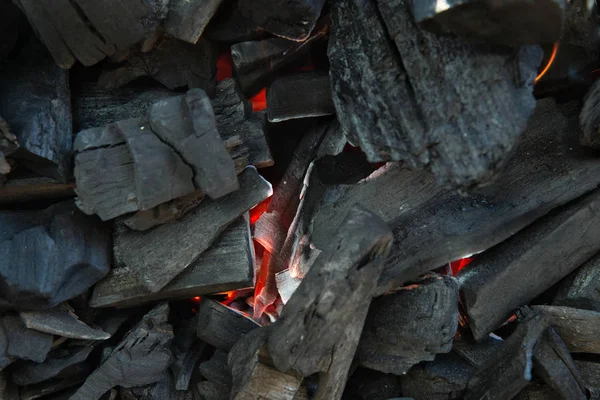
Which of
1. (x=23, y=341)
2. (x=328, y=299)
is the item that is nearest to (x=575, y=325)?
(x=328, y=299)

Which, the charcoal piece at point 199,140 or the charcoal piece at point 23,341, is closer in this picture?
the charcoal piece at point 199,140

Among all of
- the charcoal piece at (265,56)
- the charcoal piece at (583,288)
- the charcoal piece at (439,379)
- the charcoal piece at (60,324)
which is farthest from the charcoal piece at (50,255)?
the charcoal piece at (583,288)

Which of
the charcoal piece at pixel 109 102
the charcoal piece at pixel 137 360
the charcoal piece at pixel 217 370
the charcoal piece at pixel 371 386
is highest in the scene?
the charcoal piece at pixel 109 102

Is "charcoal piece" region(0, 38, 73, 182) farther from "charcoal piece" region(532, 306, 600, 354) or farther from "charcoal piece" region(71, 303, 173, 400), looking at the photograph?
"charcoal piece" region(532, 306, 600, 354)

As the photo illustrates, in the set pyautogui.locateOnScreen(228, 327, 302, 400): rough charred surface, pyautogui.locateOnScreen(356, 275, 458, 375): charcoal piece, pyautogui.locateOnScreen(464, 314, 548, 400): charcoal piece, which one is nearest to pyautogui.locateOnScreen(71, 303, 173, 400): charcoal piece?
pyautogui.locateOnScreen(228, 327, 302, 400): rough charred surface

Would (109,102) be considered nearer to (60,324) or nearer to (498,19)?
(60,324)

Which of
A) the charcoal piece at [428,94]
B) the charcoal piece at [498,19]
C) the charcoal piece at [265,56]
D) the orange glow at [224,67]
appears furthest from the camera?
the orange glow at [224,67]

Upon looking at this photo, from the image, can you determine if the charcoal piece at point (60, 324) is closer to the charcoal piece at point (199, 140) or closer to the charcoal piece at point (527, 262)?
the charcoal piece at point (199, 140)

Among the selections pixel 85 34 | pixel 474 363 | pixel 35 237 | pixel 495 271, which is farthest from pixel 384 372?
pixel 85 34
